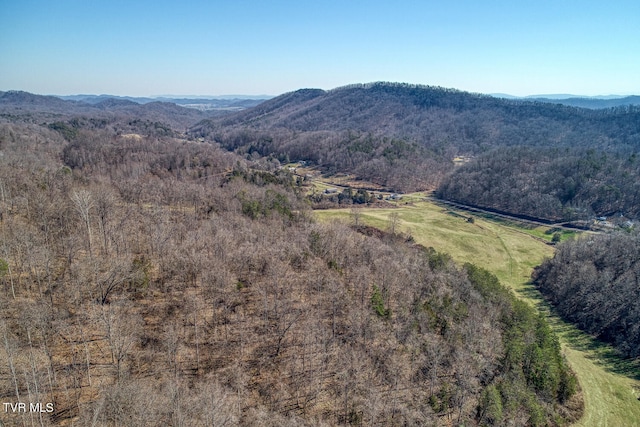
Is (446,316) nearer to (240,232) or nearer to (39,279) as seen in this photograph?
(240,232)

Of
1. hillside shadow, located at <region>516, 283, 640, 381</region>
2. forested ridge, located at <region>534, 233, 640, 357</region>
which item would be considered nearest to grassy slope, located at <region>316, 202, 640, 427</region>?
hillside shadow, located at <region>516, 283, 640, 381</region>

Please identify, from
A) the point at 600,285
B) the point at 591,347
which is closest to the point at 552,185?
the point at 600,285
